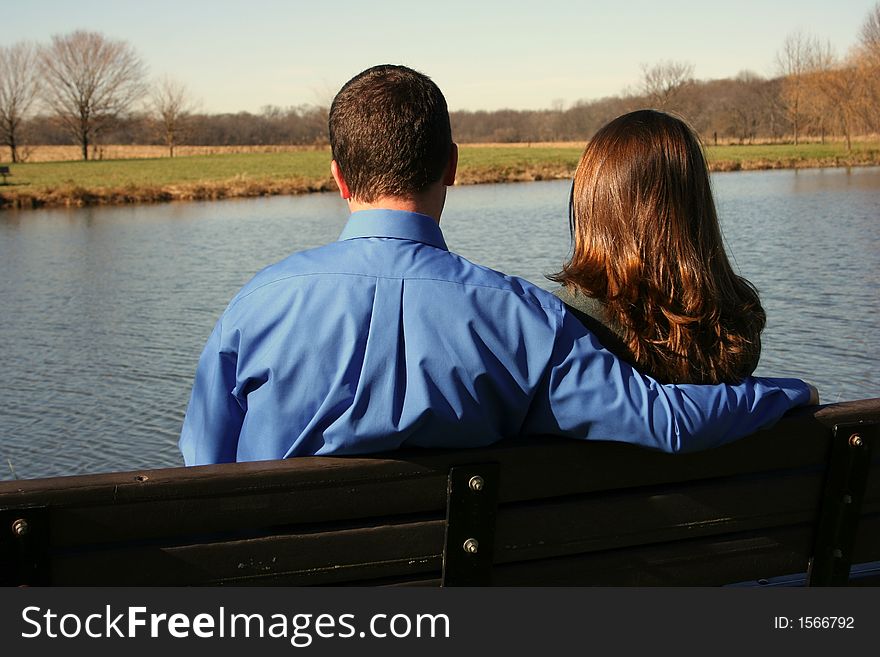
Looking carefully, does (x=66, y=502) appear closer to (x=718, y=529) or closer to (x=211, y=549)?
(x=211, y=549)

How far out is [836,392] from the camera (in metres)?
8.91

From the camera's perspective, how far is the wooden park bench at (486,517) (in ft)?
A: 6.08

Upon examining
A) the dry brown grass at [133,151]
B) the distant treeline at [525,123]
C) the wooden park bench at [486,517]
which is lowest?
the wooden park bench at [486,517]

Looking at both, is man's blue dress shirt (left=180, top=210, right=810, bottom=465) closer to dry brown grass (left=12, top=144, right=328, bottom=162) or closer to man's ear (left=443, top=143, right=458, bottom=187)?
man's ear (left=443, top=143, right=458, bottom=187)

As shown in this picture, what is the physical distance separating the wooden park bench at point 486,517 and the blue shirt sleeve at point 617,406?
6 cm

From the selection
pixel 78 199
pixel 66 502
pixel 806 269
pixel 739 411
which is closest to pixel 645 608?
pixel 739 411

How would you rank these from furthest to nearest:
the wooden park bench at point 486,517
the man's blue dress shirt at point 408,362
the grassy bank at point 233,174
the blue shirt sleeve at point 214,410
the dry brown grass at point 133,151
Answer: the dry brown grass at point 133,151, the grassy bank at point 233,174, the blue shirt sleeve at point 214,410, the man's blue dress shirt at point 408,362, the wooden park bench at point 486,517

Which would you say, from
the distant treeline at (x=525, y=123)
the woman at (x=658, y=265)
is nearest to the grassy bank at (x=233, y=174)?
the distant treeline at (x=525, y=123)

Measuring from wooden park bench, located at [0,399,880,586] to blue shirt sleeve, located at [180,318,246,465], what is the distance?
0.87 ft

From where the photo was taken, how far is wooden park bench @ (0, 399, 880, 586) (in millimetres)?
1854

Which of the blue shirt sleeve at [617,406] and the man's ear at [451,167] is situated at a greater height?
the man's ear at [451,167]

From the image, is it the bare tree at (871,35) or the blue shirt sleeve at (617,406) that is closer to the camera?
the blue shirt sleeve at (617,406)

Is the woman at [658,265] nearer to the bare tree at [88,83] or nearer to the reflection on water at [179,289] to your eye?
the reflection on water at [179,289]

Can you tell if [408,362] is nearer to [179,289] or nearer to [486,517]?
[486,517]
